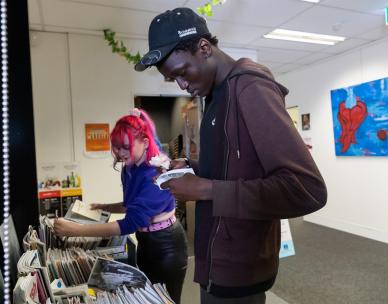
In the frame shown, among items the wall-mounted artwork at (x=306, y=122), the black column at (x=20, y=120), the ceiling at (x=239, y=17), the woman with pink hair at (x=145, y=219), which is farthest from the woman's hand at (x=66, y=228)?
the wall-mounted artwork at (x=306, y=122)

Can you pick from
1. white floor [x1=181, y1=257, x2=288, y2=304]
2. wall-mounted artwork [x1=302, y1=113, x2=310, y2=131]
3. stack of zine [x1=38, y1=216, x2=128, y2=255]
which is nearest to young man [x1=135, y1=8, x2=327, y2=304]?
stack of zine [x1=38, y1=216, x2=128, y2=255]

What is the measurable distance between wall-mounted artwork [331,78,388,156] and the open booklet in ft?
12.3

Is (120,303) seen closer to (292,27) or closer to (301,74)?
(292,27)

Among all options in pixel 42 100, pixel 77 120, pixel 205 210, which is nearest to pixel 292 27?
pixel 77 120

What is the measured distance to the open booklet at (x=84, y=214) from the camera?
5.18ft

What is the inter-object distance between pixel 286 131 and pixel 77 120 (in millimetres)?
3122

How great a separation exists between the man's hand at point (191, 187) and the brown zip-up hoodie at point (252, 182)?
3 cm

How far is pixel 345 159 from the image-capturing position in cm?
478

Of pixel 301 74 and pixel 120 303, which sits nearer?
pixel 120 303

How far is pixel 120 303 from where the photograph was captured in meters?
1.03

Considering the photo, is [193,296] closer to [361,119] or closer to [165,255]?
[165,255]

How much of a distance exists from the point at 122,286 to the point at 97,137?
263cm

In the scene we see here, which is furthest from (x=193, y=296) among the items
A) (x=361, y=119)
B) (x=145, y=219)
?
(x=361, y=119)

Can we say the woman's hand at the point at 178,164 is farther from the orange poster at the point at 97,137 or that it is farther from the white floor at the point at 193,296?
the orange poster at the point at 97,137
